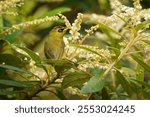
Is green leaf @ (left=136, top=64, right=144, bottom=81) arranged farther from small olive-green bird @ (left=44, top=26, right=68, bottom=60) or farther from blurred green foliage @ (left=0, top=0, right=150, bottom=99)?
small olive-green bird @ (left=44, top=26, right=68, bottom=60)

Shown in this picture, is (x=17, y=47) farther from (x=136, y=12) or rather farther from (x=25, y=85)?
(x=136, y=12)

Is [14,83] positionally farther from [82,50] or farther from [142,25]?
[142,25]

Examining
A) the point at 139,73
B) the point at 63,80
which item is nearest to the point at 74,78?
the point at 63,80

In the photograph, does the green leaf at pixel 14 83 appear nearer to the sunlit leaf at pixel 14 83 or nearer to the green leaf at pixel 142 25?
the sunlit leaf at pixel 14 83

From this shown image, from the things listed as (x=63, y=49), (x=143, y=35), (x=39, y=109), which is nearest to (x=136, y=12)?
(x=143, y=35)

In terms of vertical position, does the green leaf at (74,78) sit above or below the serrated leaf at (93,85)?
above

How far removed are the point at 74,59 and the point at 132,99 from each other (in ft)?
0.51

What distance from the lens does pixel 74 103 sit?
3.13ft

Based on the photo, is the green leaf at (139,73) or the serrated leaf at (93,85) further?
the green leaf at (139,73)

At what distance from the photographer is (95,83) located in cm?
86

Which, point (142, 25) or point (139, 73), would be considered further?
point (139, 73)

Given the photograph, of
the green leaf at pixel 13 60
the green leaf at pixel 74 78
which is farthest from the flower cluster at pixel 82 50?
the green leaf at pixel 13 60

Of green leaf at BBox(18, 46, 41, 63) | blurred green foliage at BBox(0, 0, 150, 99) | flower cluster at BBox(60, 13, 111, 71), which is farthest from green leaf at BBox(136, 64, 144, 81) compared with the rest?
green leaf at BBox(18, 46, 41, 63)

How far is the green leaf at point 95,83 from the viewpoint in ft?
2.78
